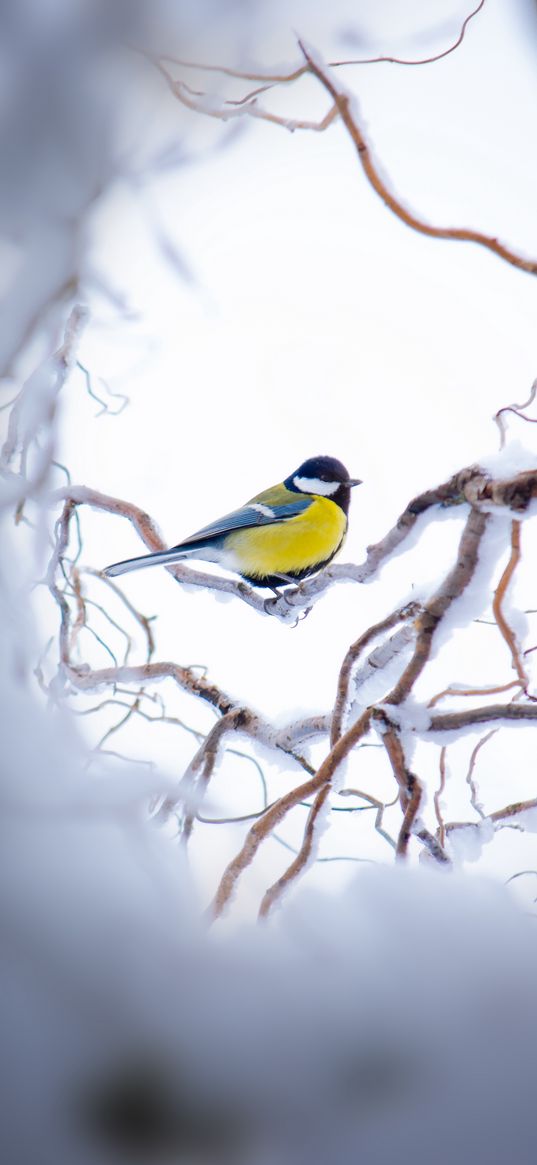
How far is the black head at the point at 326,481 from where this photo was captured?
2006 mm

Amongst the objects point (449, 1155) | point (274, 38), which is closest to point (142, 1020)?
point (449, 1155)

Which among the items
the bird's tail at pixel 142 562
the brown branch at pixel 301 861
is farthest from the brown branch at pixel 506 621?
the bird's tail at pixel 142 562

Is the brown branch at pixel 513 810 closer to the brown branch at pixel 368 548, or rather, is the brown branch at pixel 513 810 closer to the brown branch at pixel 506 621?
the brown branch at pixel 506 621

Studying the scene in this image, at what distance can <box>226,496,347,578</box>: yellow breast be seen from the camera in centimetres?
187

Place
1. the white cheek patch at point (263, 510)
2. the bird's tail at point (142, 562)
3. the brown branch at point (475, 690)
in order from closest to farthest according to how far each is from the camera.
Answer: the brown branch at point (475, 690) < the bird's tail at point (142, 562) < the white cheek patch at point (263, 510)

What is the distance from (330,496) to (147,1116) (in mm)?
1759

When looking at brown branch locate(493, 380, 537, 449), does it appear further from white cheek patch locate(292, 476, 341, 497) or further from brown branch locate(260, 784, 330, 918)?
white cheek patch locate(292, 476, 341, 497)

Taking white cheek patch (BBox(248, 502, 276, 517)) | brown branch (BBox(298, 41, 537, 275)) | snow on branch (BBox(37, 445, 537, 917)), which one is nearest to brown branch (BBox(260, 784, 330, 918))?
snow on branch (BBox(37, 445, 537, 917))

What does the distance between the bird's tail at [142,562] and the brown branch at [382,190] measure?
74 cm

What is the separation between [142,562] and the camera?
136 cm

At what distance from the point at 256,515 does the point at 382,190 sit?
3.82 feet

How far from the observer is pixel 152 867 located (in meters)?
0.44

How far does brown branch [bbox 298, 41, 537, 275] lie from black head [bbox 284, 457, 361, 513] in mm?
1143

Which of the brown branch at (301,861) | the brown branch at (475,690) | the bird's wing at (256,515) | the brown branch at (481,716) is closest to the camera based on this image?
the brown branch at (301,861)
